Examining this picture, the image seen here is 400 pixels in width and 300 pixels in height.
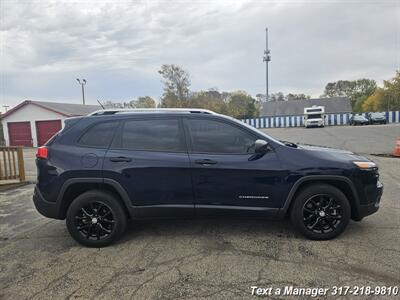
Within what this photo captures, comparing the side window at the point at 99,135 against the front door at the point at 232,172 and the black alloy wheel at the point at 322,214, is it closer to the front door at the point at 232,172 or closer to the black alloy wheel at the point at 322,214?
the front door at the point at 232,172

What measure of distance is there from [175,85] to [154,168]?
35.1 metres

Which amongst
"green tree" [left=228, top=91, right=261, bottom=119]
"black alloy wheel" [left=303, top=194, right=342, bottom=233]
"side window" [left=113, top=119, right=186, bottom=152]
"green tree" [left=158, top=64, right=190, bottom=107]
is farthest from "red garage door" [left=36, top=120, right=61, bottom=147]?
"green tree" [left=228, top=91, right=261, bottom=119]

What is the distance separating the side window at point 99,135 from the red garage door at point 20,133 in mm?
26443

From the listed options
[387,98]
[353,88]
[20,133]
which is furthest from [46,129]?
[353,88]

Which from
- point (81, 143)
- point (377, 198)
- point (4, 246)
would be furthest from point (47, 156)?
point (377, 198)

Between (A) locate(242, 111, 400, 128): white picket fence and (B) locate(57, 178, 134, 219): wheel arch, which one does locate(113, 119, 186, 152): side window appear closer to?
(B) locate(57, 178, 134, 219): wheel arch

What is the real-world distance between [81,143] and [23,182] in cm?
532

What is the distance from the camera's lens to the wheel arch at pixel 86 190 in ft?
11.7

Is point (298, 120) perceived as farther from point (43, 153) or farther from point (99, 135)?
point (43, 153)

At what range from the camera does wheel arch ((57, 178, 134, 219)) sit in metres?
3.56

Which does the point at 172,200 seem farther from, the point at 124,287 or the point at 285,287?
the point at 285,287

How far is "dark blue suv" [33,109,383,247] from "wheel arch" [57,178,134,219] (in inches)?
0.5

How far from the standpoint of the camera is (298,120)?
4250 centimetres

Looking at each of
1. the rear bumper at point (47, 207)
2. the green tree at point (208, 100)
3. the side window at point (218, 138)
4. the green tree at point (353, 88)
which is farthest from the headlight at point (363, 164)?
the green tree at point (353, 88)
